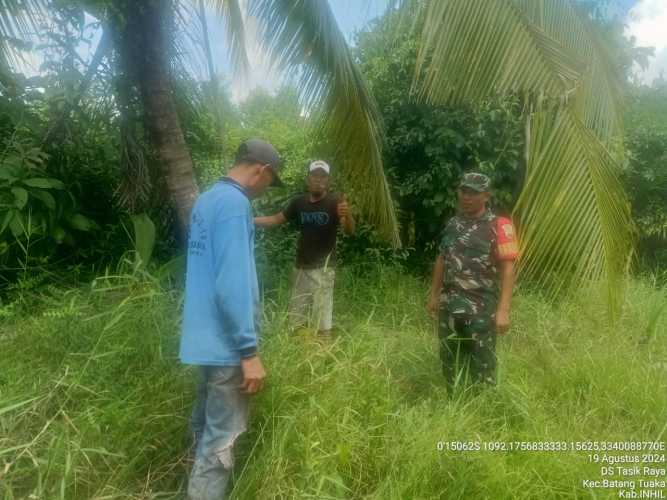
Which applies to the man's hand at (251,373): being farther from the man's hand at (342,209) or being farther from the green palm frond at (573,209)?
the man's hand at (342,209)

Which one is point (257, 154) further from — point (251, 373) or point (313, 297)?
point (313, 297)

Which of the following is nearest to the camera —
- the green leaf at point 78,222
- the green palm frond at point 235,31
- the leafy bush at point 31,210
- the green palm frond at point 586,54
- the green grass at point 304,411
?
the green grass at point 304,411

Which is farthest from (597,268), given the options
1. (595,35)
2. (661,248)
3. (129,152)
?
(661,248)

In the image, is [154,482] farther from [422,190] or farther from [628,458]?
[422,190]

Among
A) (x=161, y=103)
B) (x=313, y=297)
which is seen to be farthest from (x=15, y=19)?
(x=313, y=297)

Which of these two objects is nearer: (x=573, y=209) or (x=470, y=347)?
(x=573, y=209)

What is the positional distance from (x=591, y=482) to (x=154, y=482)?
1.96 m

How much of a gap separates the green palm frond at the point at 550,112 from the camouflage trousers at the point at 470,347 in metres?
0.42

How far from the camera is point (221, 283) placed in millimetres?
1806

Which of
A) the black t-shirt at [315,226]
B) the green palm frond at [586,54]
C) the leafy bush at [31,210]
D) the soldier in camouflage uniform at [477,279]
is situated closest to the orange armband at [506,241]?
the soldier in camouflage uniform at [477,279]

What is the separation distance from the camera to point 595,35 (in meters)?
3.15

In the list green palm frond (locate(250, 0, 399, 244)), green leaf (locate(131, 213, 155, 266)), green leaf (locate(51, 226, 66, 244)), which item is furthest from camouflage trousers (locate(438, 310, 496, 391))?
green leaf (locate(51, 226, 66, 244))

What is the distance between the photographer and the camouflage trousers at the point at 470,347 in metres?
2.68

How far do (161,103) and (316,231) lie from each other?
1538 mm
